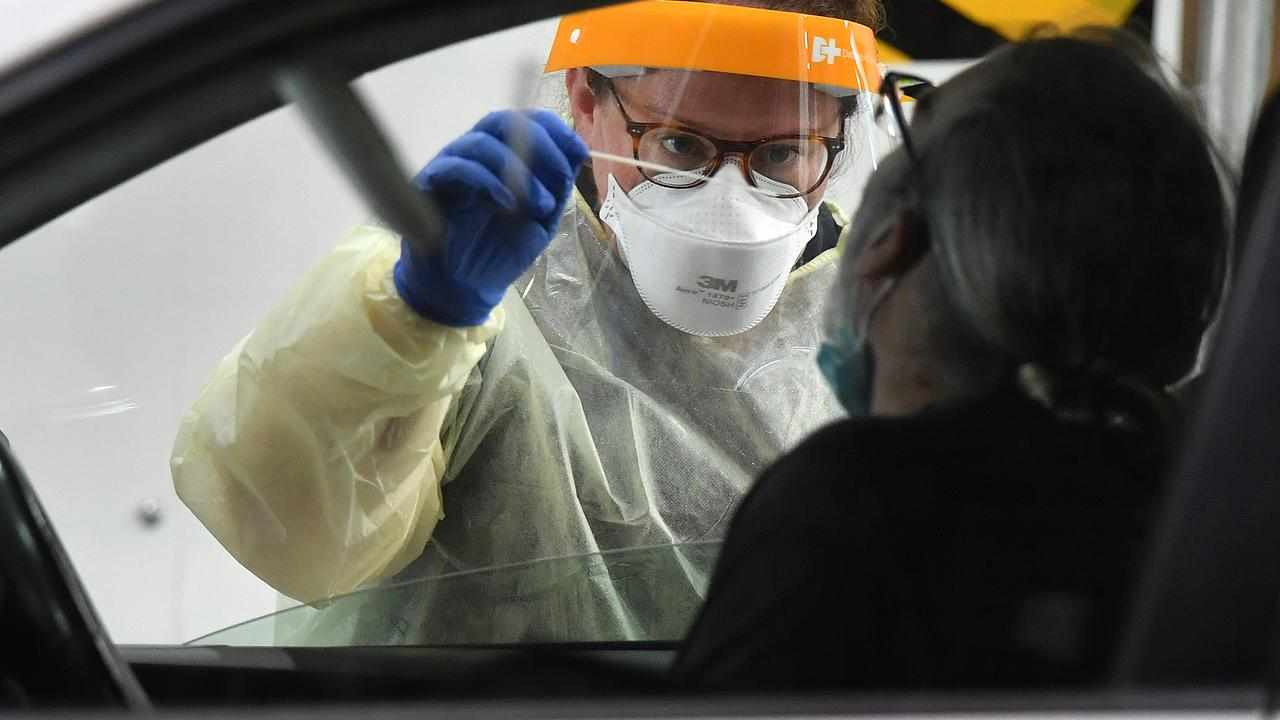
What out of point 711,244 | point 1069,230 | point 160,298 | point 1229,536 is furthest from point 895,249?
point 160,298

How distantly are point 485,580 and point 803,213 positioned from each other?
2.27 feet

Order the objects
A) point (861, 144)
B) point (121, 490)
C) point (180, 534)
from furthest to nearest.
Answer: point (180, 534) < point (121, 490) < point (861, 144)

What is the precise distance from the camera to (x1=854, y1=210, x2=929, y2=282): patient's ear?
3.05 feet

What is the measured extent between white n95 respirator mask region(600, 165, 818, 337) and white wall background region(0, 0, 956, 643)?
366mm

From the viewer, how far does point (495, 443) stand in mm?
1820

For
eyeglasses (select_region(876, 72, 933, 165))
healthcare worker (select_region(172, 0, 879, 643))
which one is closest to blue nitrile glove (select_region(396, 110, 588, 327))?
healthcare worker (select_region(172, 0, 879, 643))

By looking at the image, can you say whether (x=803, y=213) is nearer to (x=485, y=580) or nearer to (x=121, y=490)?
(x=485, y=580)

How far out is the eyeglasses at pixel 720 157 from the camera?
1701mm

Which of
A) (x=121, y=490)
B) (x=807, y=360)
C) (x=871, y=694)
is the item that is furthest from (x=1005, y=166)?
(x=121, y=490)

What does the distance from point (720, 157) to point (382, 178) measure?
0.90 m

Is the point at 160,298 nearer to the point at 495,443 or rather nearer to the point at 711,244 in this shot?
the point at 495,443

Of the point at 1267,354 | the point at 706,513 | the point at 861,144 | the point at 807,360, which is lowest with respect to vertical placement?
the point at 706,513

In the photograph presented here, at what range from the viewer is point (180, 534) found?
2113mm

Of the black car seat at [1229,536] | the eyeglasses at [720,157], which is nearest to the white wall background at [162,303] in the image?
the eyeglasses at [720,157]
